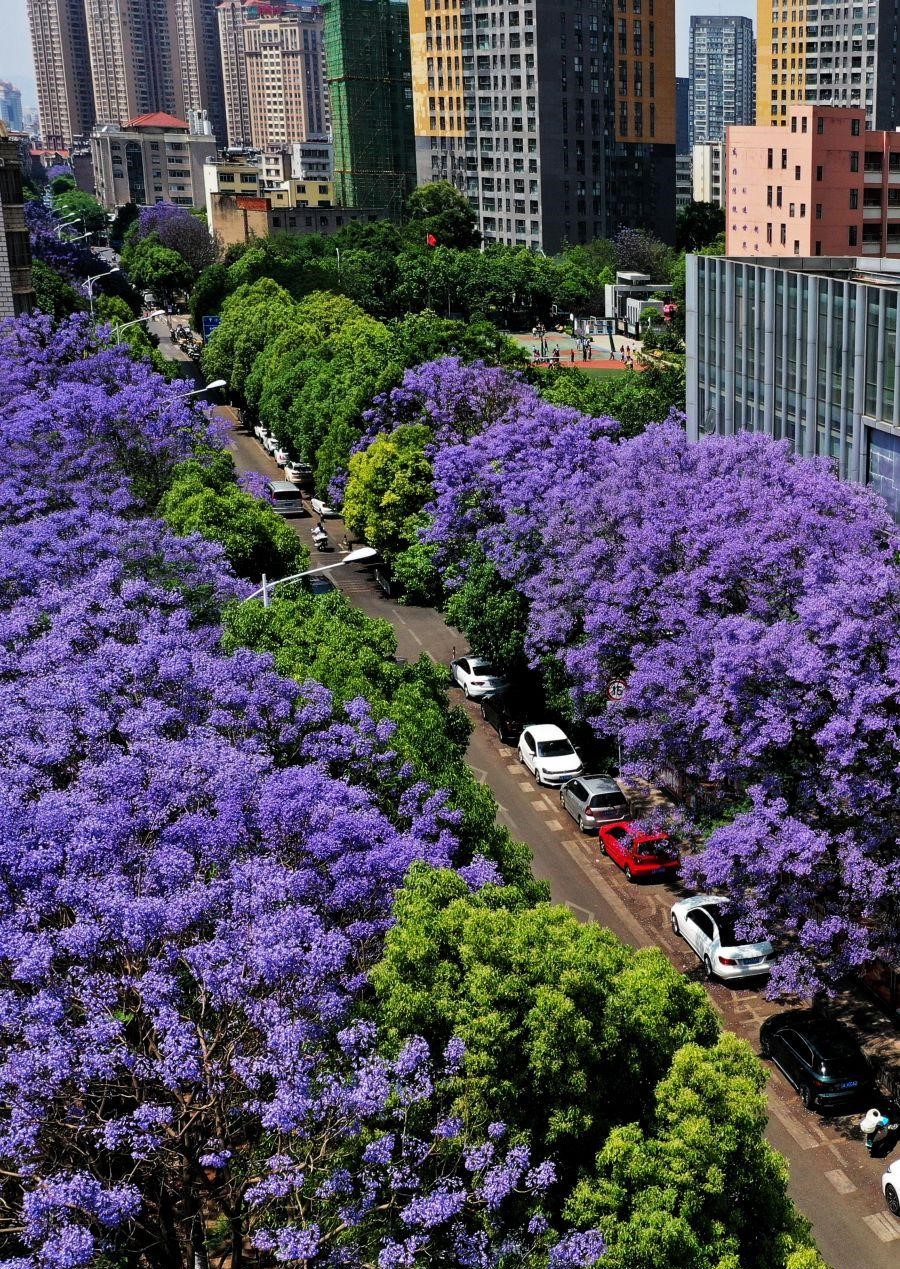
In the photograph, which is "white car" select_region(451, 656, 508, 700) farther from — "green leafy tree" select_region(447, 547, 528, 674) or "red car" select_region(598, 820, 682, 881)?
"red car" select_region(598, 820, 682, 881)

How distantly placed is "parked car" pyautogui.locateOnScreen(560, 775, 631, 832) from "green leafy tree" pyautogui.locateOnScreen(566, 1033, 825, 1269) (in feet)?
62.8

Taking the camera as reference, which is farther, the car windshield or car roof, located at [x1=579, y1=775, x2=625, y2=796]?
car roof, located at [x1=579, y1=775, x2=625, y2=796]

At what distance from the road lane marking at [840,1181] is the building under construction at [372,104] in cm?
15812

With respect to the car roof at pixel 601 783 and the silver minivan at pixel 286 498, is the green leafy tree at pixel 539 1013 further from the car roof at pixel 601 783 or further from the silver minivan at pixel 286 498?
the silver minivan at pixel 286 498

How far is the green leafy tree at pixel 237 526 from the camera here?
130 feet

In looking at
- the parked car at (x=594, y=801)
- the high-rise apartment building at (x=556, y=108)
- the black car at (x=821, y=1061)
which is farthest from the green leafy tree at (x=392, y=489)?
the high-rise apartment building at (x=556, y=108)

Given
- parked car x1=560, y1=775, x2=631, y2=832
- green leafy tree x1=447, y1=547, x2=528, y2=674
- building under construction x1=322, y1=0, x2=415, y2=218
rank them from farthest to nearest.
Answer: building under construction x1=322, y1=0, x2=415, y2=218 → green leafy tree x1=447, y1=547, x2=528, y2=674 → parked car x1=560, y1=775, x2=631, y2=832

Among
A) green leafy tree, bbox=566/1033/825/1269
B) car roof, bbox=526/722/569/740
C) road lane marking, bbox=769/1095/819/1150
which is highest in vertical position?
green leafy tree, bbox=566/1033/825/1269

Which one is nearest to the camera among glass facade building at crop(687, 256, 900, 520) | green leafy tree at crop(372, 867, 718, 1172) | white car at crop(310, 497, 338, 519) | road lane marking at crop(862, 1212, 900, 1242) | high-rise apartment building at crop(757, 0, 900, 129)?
green leafy tree at crop(372, 867, 718, 1172)

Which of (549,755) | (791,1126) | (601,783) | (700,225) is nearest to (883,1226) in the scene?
(791,1126)

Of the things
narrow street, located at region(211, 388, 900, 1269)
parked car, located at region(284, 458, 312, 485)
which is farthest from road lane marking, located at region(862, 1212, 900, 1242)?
parked car, located at region(284, 458, 312, 485)

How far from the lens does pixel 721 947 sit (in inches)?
1174

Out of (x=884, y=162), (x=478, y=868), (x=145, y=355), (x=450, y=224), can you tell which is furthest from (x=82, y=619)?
(x=450, y=224)

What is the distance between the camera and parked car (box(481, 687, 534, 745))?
4403 centimetres
